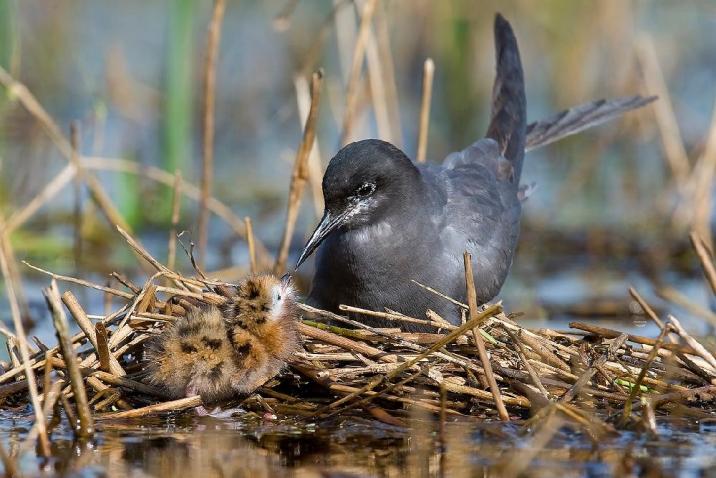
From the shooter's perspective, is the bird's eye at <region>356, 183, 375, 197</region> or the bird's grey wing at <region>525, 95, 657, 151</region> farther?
the bird's grey wing at <region>525, 95, 657, 151</region>

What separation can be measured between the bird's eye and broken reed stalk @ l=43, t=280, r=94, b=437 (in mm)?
1653

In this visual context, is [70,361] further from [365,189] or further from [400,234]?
[400,234]

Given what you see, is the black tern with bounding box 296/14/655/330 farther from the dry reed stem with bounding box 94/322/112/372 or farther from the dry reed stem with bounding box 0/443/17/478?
the dry reed stem with bounding box 0/443/17/478

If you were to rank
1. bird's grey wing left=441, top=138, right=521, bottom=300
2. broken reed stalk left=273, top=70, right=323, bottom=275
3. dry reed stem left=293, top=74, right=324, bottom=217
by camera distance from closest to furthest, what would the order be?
bird's grey wing left=441, top=138, right=521, bottom=300 < broken reed stalk left=273, top=70, right=323, bottom=275 < dry reed stem left=293, top=74, right=324, bottom=217

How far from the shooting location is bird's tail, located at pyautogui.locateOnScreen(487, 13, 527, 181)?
298 inches

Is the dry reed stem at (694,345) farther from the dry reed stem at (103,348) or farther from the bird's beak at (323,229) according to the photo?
the dry reed stem at (103,348)

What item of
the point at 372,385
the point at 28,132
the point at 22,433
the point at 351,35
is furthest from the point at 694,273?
the point at 28,132

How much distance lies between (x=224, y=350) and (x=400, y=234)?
1.39 m

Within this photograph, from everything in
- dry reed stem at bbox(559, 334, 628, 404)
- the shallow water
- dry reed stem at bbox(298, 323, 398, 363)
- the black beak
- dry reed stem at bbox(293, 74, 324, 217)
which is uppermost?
dry reed stem at bbox(293, 74, 324, 217)

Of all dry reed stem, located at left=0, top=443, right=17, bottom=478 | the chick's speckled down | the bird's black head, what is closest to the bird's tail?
the bird's black head

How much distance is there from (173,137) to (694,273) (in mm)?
3713

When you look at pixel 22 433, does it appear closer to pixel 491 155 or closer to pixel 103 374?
pixel 103 374

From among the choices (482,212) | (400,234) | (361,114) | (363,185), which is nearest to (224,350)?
(363,185)

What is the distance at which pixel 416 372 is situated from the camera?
16.6 ft
